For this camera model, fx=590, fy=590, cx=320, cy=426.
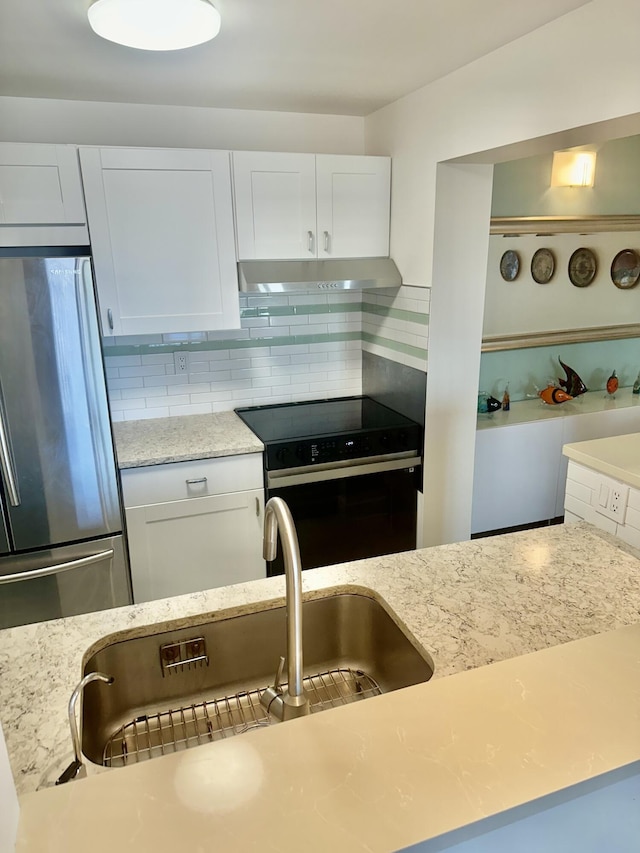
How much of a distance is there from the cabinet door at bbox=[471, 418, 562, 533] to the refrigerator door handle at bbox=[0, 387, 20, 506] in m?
2.28

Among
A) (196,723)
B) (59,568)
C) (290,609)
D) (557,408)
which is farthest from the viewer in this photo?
(557,408)

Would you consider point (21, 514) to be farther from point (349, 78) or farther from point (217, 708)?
point (349, 78)

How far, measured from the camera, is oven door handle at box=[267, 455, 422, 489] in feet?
8.60

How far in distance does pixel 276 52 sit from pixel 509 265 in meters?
2.01

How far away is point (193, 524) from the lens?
102 inches

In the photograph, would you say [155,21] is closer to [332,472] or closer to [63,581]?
[332,472]

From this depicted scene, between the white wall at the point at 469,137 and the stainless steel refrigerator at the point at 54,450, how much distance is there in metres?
1.43

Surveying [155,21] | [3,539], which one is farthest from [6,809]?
[3,539]

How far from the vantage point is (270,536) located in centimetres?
104

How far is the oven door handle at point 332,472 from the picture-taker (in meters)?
2.62

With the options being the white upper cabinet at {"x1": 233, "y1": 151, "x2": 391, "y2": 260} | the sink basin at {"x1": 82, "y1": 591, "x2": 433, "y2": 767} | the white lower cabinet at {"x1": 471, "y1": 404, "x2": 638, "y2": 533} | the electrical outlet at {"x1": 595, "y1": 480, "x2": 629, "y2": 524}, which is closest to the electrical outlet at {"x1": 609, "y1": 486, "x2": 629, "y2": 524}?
the electrical outlet at {"x1": 595, "y1": 480, "x2": 629, "y2": 524}

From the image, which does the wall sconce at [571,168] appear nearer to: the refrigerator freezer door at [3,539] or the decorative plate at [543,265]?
the decorative plate at [543,265]

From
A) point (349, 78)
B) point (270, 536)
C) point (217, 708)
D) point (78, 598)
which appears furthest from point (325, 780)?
point (349, 78)

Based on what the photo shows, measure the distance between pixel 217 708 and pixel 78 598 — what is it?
4.54 ft
